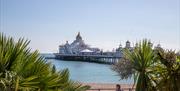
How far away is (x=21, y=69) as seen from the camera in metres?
5.53

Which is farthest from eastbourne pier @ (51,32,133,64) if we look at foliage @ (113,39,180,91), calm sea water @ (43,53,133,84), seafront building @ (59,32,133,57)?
foliage @ (113,39,180,91)

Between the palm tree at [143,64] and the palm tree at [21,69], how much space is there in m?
3.78

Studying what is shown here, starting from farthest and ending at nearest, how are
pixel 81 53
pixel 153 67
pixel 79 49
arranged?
pixel 79 49 < pixel 81 53 < pixel 153 67

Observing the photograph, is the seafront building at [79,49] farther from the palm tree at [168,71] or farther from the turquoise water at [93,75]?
the palm tree at [168,71]

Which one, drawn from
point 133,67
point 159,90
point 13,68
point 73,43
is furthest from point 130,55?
point 73,43

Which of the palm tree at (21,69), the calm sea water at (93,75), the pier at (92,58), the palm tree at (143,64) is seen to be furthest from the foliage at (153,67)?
the pier at (92,58)

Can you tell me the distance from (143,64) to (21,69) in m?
4.53

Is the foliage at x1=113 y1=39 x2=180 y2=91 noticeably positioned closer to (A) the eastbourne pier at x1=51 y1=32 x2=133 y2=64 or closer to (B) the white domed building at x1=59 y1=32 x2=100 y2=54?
(A) the eastbourne pier at x1=51 y1=32 x2=133 y2=64

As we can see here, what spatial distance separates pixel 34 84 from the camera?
5.59 m

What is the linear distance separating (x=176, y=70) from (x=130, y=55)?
1.11 m

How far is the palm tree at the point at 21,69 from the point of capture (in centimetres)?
520

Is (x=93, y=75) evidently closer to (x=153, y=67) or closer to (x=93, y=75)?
(x=93, y=75)

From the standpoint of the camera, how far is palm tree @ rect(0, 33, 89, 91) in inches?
205

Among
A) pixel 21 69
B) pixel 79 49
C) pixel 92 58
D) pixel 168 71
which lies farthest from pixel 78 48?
pixel 21 69
